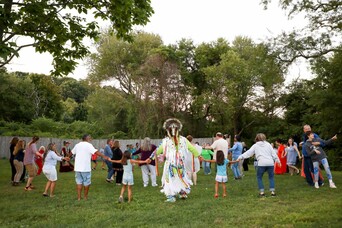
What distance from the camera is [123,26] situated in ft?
35.8

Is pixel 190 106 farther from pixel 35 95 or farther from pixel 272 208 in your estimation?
pixel 272 208

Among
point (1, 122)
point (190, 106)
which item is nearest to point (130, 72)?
point (190, 106)

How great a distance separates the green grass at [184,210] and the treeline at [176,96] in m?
26.7

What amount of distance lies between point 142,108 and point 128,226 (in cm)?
3231

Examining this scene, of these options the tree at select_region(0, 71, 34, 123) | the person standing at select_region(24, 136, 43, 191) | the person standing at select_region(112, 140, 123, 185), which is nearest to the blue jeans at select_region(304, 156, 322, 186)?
the person standing at select_region(112, 140, 123, 185)

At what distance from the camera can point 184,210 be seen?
859 centimetres

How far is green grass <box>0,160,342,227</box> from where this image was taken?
734cm

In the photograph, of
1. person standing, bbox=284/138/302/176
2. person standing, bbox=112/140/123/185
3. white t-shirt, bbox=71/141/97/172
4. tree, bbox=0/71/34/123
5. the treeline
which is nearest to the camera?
white t-shirt, bbox=71/141/97/172

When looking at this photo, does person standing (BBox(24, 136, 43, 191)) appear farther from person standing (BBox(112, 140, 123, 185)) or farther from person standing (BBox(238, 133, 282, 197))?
person standing (BBox(238, 133, 282, 197))

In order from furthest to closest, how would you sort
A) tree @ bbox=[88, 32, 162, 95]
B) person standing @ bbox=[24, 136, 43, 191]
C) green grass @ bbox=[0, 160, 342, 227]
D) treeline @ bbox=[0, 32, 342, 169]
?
1. tree @ bbox=[88, 32, 162, 95]
2. treeline @ bbox=[0, 32, 342, 169]
3. person standing @ bbox=[24, 136, 43, 191]
4. green grass @ bbox=[0, 160, 342, 227]

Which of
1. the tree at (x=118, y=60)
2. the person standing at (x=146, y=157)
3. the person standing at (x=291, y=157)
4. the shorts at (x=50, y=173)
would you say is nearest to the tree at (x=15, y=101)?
the tree at (x=118, y=60)

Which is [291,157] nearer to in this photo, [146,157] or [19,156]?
[146,157]

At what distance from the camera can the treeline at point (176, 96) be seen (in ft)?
128

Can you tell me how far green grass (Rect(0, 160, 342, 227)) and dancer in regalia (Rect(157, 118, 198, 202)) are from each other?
1.27 feet
